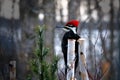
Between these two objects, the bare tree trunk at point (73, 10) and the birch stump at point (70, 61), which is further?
the bare tree trunk at point (73, 10)

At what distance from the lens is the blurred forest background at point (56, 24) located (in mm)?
2080

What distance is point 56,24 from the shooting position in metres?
2.11

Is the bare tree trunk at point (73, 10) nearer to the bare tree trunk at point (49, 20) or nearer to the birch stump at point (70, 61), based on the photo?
the bare tree trunk at point (49, 20)

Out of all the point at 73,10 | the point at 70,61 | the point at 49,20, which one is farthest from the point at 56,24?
→ the point at 70,61

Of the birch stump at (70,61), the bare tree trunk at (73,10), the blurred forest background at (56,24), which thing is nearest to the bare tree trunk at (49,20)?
the blurred forest background at (56,24)

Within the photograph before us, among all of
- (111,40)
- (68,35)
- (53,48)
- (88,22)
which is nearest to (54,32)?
(53,48)

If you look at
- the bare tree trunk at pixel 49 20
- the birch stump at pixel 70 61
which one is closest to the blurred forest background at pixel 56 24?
the bare tree trunk at pixel 49 20

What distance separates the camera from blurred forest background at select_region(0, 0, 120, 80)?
208cm

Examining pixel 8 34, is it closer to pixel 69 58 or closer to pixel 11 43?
pixel 11 43

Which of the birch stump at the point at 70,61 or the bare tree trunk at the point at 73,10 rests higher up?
the bare tree trunk at the point at 73,10

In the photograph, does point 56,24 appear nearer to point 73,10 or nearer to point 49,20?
point 49,20

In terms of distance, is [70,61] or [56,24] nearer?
[70,61]

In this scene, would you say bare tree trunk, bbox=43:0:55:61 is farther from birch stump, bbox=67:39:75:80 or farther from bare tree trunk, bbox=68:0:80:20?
birch stump, bbox=67:39:75:80

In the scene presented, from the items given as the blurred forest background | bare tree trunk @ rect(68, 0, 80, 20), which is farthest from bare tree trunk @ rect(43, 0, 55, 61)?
bare tree trunk @ rect(68, 0, 80, 20)
